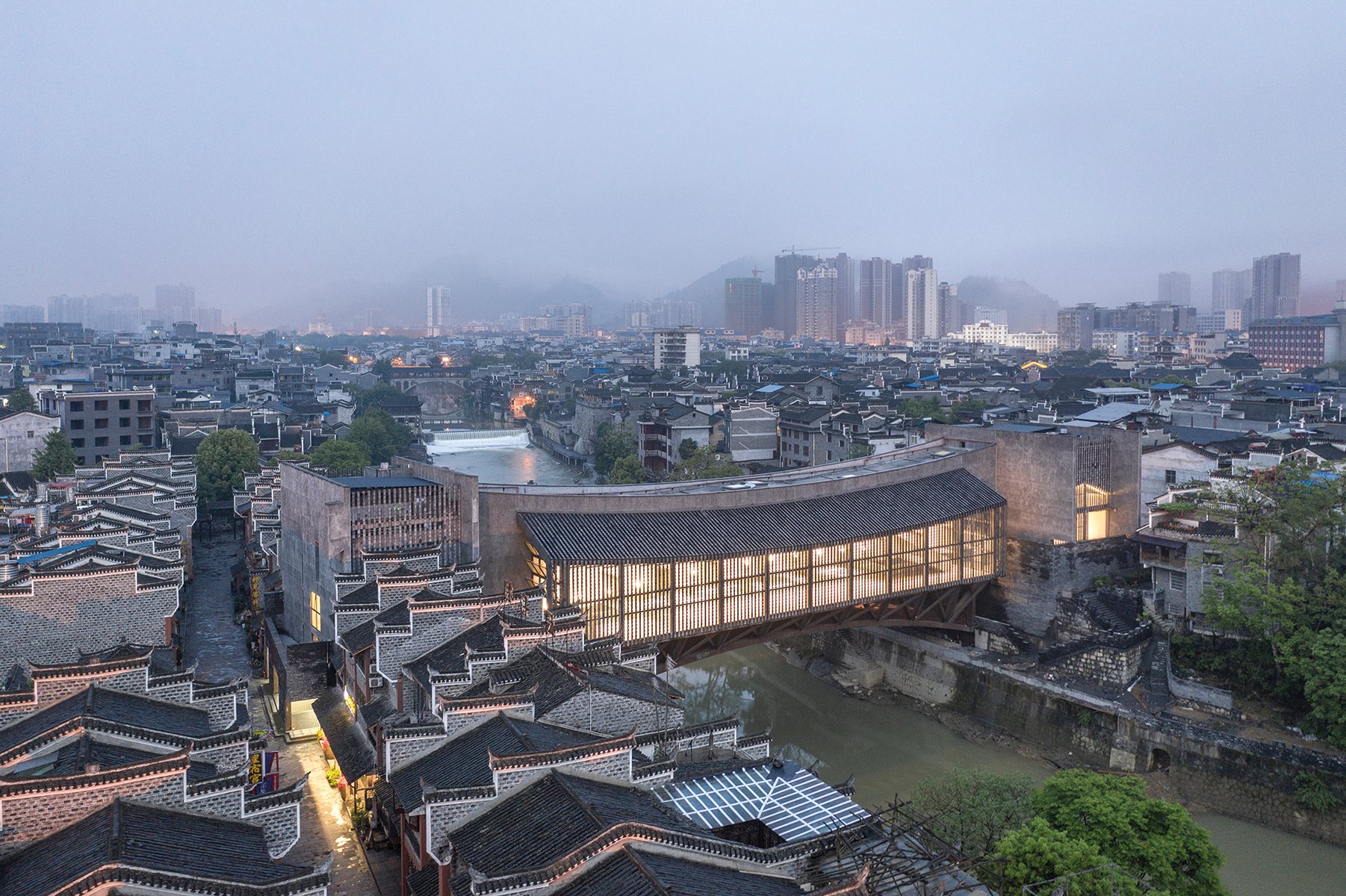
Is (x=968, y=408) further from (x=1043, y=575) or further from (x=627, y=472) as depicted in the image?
(x=1043, y=575)

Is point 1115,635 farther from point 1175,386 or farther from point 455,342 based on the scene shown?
point 455,342

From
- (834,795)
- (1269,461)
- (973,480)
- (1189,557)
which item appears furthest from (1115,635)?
(834,795)

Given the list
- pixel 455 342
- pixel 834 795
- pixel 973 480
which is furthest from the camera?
pixel 455 342

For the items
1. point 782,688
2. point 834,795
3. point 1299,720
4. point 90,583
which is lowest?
point 782,688

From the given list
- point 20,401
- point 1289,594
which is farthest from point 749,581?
point 20,401

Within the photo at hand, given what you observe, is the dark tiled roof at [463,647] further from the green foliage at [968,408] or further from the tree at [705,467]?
the green foliage at [968,408]

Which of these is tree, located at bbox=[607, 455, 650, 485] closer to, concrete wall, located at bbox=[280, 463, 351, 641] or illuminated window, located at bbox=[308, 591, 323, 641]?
concrete wall, located at bbox=[280, 463, 351, 641]

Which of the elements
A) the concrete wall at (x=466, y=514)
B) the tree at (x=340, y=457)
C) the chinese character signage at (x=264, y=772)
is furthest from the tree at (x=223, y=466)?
the chinese character signage at (x=264, y=772)
